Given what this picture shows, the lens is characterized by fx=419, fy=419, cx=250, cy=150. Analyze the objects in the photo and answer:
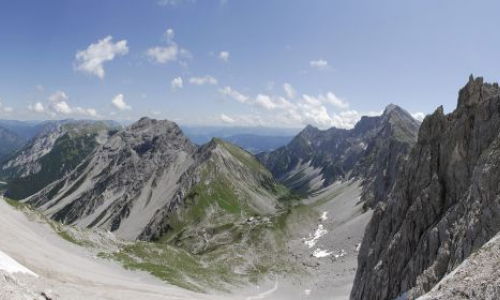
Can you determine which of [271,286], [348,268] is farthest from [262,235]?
[271,286]

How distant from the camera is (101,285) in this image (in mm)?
52500

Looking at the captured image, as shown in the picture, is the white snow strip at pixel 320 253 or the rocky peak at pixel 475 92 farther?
the white snow strip at pixel 320 253

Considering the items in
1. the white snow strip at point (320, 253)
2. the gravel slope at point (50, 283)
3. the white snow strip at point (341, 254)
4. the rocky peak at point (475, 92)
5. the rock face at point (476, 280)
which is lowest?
the white snow strip at point (320, 253)

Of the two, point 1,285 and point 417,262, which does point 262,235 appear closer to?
point 417,262

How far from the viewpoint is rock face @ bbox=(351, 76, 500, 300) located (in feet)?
132

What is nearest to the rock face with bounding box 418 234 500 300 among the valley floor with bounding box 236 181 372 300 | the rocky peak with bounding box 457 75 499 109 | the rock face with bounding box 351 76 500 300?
the rock face with bounding box 351 76 500 300

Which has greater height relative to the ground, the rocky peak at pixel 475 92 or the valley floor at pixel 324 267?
the rocky peak at pixel 475 92

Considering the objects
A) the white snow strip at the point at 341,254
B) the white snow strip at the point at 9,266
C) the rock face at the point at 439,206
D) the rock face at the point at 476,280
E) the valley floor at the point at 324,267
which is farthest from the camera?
the white snow strip at the point at 341,254

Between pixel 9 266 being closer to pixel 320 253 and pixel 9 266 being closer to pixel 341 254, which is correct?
pixel 341 254

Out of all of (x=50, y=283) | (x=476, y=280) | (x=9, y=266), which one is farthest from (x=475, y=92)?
(x=9, y=266)

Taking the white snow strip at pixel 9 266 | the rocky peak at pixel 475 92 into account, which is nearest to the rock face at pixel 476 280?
the white snow strip at pixel 9 266

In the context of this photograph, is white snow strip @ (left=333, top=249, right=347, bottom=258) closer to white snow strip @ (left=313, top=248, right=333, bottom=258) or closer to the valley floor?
the valley floor

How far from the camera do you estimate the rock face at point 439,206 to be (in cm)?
4028

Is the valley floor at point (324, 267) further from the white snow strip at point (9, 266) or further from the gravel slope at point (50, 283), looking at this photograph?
the white snow strip at point (9, 266)
